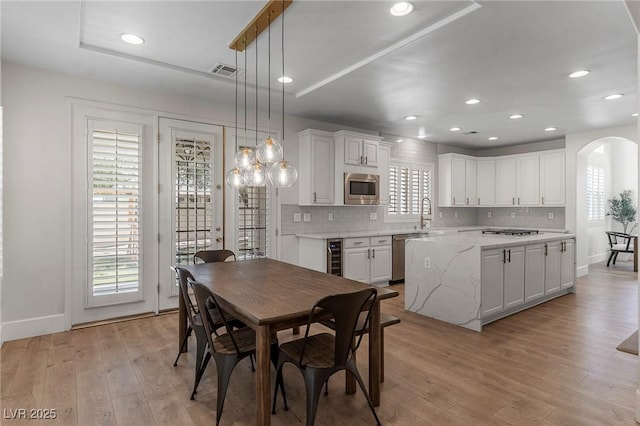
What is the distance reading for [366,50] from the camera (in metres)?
3.05

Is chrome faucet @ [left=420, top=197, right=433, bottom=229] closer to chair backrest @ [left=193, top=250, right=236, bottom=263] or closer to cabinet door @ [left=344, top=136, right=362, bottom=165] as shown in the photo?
cabinet door @ [left=344, top=136, right=362, bottom=165]

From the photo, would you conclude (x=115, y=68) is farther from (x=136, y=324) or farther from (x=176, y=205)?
(x=136, y=324)

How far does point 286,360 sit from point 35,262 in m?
2.99

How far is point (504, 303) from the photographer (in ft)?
12.8

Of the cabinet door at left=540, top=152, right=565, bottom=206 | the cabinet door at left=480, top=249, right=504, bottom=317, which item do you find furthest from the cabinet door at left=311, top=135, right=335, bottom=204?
the cabinet door at left=540, top=152, right=565, bottom=206

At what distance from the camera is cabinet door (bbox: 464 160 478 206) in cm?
736

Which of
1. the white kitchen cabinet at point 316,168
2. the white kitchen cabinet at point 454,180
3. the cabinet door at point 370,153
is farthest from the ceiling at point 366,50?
the white kitchen cabinet at point 454,180

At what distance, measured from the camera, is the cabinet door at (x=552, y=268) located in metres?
→ 4.59

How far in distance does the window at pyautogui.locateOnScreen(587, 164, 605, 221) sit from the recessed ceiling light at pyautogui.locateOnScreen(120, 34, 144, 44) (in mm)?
8079

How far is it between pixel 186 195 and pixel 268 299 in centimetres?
264

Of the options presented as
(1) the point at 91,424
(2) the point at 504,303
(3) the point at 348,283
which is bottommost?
(1) the point at 91,424

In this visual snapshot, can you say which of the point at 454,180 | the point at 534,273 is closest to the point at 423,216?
the point at 454,180

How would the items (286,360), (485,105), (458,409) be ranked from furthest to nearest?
(485,105) → (458,409) → (286,360)

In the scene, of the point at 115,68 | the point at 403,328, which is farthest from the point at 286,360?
the point at 115,68
